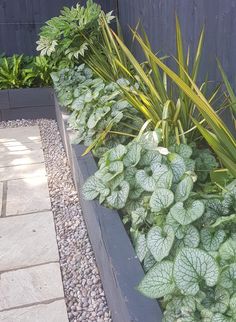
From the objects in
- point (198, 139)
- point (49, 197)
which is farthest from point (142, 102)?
point (49, 197)

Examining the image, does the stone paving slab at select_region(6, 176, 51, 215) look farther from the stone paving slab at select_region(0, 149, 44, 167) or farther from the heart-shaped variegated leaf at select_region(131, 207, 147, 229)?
the heart-shaped variegated leaf at select_region(131, 207, 147, 229)

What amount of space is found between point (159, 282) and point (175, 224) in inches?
9.2

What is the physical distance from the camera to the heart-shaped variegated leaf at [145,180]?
152cm

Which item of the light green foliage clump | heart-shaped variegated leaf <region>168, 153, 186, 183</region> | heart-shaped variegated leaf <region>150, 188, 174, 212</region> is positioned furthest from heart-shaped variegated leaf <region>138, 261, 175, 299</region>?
heart-shaped variegated leaf <region>168, 153, 186, 183</region>

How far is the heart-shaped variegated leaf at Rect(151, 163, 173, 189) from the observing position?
1437mm

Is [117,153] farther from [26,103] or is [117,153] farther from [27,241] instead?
[26,103]

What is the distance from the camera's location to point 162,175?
147cm

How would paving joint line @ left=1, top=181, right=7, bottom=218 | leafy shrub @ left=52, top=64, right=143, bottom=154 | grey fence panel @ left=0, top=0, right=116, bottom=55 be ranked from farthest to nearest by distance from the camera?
1. grey fence panel @ left=0, top=0, right=116, bottom=55
2. paving joint line @ left=1, top=181, right=7, bottom=218
3. leafy shrub @ left=52, top=64, right=143, bottom=154

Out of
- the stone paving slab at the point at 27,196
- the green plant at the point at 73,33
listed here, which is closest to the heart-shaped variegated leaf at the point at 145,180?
the stone paving slab at the point at 27,196

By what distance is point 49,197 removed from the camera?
2.65 meters

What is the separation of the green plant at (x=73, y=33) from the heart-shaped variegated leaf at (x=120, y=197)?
1.98 meters

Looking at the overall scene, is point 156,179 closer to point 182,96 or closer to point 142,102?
point 182,96

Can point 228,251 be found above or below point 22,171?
above

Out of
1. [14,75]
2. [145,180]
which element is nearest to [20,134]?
[14,75]
